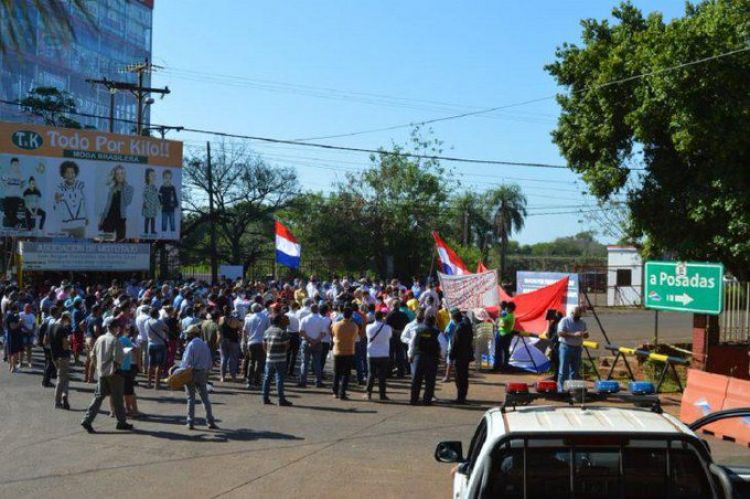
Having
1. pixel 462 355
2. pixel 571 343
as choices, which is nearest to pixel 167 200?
pixel 462 355

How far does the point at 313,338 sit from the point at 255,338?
1.15 meters

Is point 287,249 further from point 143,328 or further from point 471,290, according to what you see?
point 143,328

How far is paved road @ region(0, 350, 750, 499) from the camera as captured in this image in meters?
9.37

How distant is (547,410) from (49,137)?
107 ft

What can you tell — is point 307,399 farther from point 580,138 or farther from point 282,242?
point 282,242

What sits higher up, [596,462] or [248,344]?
[596,462]

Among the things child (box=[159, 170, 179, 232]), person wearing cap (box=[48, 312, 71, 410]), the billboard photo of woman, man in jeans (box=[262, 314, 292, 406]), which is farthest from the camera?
child (box=[159, 170, 179, 232])

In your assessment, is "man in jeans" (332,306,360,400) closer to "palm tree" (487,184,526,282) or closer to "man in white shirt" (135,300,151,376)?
"man in white shirt" (135,300,151,376)

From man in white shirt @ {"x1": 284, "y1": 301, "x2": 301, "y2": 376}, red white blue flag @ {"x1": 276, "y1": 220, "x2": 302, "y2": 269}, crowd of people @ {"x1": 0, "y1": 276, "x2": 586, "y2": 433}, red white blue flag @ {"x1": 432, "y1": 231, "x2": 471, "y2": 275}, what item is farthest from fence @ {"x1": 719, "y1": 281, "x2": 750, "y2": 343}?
red white blue flag @ {"x1": 276, "y1": 220, "x2": 302, "y2": 269}

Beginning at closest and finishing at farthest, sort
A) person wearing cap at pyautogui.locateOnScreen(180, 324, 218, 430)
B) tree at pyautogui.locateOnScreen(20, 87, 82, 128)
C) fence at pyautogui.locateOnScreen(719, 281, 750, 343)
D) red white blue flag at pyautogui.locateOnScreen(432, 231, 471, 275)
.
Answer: person wearing cap at pyautogui.locateOnScreen(180, 324, 218, 430) < fence at pyautogui.locateOnScreen(719, 281, 750, 343) < red white blue flag at pyautogui.locateOnScreen(432, 231, 471, 275) < tree at pyautogui.locateOnScreen(20, 87, 82, 128)

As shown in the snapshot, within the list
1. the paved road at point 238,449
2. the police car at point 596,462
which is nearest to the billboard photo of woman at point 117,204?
the paved road at point 238,449

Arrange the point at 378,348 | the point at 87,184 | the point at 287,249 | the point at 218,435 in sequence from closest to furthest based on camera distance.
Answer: the point at 218,435 → the point at 378,348 → the point at 287,249 → the point at 87,184

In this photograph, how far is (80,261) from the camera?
110 ft

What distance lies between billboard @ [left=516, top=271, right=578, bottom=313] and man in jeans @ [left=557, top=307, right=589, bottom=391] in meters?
3.08
